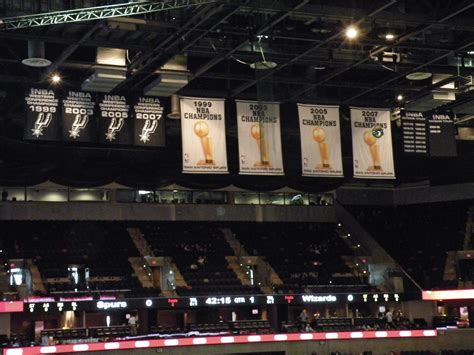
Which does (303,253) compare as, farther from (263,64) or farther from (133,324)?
(263,64)

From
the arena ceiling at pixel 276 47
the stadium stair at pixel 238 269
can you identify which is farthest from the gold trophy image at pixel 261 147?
the stadium stair at pixel 238 269

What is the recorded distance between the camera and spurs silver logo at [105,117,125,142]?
864 inches

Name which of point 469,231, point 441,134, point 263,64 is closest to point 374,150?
point 441,134

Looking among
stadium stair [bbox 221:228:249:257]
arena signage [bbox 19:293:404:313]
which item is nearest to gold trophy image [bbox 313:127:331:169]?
arena signage [bbox 19:293:404:313]

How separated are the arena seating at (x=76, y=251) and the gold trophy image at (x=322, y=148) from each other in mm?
12958

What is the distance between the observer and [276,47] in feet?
73.8

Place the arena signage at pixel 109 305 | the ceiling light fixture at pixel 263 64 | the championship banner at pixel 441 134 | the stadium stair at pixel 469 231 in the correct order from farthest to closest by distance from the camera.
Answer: the stadium stair at pixel 469 231 → the arena signage at pixel 109 305 → the championship banner at pixel 441 134 → the ceiling light fixture at pixel 263 64

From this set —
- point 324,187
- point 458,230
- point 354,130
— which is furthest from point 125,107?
point 458,230

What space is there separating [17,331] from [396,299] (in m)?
15.7

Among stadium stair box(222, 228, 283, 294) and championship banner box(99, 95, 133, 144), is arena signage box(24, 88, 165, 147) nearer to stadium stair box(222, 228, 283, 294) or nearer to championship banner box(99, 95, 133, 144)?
championship banner box(99, 95, 133, 144)

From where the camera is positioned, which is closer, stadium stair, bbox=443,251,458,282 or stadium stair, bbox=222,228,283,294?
stadium stair, bbox=222,228,283,294

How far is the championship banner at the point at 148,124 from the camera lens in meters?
22.1

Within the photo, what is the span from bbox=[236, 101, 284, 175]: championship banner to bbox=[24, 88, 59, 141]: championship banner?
15.8 ft

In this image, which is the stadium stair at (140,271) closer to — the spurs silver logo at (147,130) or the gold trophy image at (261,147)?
the spurs silver logo at (147,130)
